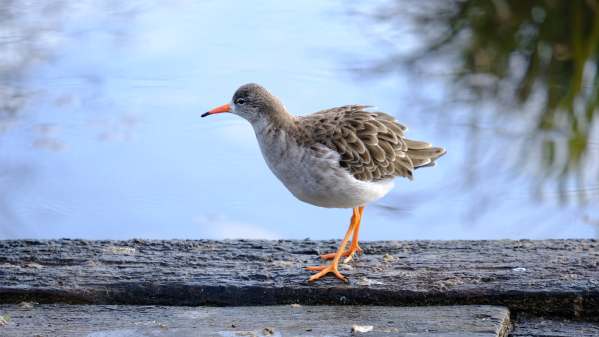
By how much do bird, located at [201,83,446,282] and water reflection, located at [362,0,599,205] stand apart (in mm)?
2459

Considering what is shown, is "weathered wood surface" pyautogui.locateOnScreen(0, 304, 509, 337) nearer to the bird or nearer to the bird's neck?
the bird

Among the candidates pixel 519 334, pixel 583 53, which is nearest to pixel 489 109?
pixel 583 53

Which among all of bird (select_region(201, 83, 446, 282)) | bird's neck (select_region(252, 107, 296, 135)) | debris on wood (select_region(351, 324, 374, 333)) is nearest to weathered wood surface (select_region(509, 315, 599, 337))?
debris on wood (select_region(351, 324, 374, 333))

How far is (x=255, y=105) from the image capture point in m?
5.38

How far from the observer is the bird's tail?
559 centimetres

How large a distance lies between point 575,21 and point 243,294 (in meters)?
6.45

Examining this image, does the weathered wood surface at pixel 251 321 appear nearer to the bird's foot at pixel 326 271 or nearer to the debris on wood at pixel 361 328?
the debris on wood at pixel 361 328

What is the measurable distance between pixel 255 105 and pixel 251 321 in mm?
1896

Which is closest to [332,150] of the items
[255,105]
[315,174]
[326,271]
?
[315,174]

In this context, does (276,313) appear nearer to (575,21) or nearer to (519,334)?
(519,334)

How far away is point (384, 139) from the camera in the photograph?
17.9 ft

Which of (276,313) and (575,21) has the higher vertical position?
(575,21)

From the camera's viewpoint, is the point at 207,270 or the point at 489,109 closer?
the point at 207,270

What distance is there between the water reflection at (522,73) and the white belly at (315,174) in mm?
2884
